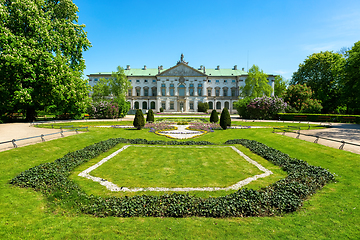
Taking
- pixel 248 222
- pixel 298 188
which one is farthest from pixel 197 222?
pixel 298 188

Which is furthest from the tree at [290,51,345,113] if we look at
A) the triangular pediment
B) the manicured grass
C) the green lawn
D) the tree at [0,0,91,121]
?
the tree at [0,0,91,121]

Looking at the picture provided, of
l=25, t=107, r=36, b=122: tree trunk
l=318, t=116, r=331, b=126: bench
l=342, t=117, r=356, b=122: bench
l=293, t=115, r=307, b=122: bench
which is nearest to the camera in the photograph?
l=25, t=107, r=36, b=122: tree trunk

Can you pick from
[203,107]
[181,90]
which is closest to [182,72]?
[181,90]

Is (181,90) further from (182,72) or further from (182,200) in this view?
(182,200)

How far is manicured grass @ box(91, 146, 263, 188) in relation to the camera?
7008 millimetres

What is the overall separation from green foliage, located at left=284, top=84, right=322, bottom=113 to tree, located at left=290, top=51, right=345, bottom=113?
7646mm

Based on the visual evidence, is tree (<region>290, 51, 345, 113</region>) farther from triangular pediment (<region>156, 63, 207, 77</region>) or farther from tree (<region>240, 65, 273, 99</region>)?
triangular pediment (<region>156, 63, 207, 77</region>)

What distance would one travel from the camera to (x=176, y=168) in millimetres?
8414

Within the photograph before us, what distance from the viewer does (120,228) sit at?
4207 millimetres

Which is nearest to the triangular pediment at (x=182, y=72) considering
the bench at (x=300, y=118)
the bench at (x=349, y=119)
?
the bench at (x=300, y=118)

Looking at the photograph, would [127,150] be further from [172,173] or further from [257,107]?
[257,107]

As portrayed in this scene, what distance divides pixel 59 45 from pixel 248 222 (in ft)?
85.2

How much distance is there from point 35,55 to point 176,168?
67.0ft

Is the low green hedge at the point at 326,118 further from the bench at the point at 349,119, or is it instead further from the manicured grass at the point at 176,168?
the manicured grass at the point at 176,168
